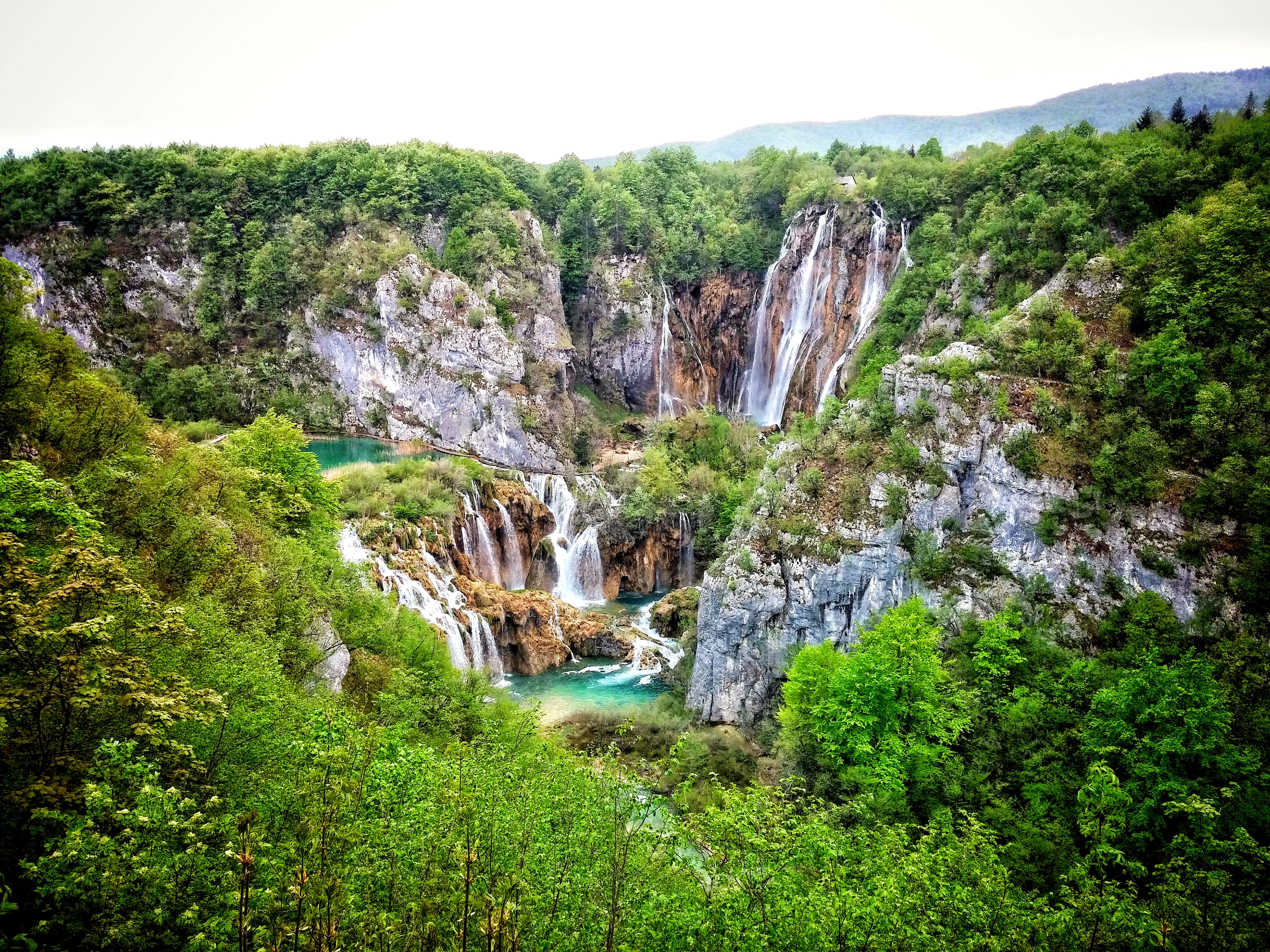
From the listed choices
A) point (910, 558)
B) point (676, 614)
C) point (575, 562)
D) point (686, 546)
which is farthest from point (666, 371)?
point (910, 558)

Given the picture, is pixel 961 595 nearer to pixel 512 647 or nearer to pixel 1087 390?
pixel 1087 390

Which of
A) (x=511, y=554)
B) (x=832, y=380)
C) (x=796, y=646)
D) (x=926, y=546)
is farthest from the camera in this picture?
(x=832, y=380)

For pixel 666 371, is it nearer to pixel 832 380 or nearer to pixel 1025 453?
pixel 832 380

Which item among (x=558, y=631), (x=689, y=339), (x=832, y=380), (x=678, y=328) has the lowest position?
(x=558, y=631)

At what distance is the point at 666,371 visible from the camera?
68.1 m

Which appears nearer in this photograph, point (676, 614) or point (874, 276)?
point (676, 614)

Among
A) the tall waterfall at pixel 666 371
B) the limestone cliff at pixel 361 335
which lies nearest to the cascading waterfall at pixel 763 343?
the tall waterfall at pixel 666 371

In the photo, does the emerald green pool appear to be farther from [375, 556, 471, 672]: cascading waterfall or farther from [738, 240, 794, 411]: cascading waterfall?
[738, 240, 794, 411]: cascading waterfall

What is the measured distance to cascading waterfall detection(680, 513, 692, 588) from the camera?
152 ft

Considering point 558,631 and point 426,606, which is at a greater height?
point 426,606

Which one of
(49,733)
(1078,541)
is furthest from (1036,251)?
(49,733)

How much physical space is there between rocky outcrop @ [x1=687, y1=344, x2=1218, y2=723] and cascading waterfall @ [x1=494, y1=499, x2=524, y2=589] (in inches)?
672

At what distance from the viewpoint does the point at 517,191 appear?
70.9m

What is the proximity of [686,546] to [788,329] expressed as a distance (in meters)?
22.2
